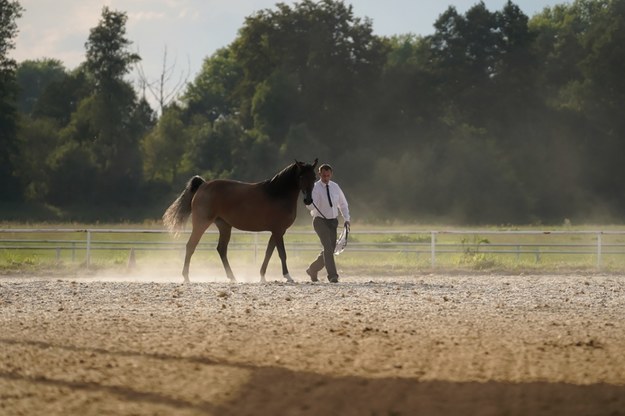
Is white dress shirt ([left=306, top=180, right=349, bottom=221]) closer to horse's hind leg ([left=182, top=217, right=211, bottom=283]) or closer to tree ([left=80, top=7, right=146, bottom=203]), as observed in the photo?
horse's hind leg ([left=182, top=217, right=211, bottom=283])

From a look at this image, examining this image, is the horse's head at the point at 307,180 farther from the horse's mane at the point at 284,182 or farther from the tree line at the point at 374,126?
the tree line at the point at 374,126

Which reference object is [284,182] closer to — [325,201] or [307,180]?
[307,180]

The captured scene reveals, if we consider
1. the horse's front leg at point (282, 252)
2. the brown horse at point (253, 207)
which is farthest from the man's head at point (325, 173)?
the horse's front leg at point (282, 252)

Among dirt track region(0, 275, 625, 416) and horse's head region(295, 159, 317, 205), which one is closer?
dirt track region(0, 275, 625, 416)

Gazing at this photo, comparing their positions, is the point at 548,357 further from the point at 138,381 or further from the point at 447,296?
the point at 447,296

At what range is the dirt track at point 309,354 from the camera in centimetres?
827

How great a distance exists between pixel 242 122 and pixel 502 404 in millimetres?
61899

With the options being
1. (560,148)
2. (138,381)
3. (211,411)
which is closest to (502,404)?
(211,411)

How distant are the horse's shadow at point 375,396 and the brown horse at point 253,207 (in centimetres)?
1091

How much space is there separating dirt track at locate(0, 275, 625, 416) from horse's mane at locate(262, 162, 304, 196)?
3347mm

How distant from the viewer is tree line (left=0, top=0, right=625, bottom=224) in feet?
208

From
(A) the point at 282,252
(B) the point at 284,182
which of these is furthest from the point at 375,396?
(B) the point at 284,182

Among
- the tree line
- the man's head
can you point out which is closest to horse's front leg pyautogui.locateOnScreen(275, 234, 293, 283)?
the man's head

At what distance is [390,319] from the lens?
539 inches
